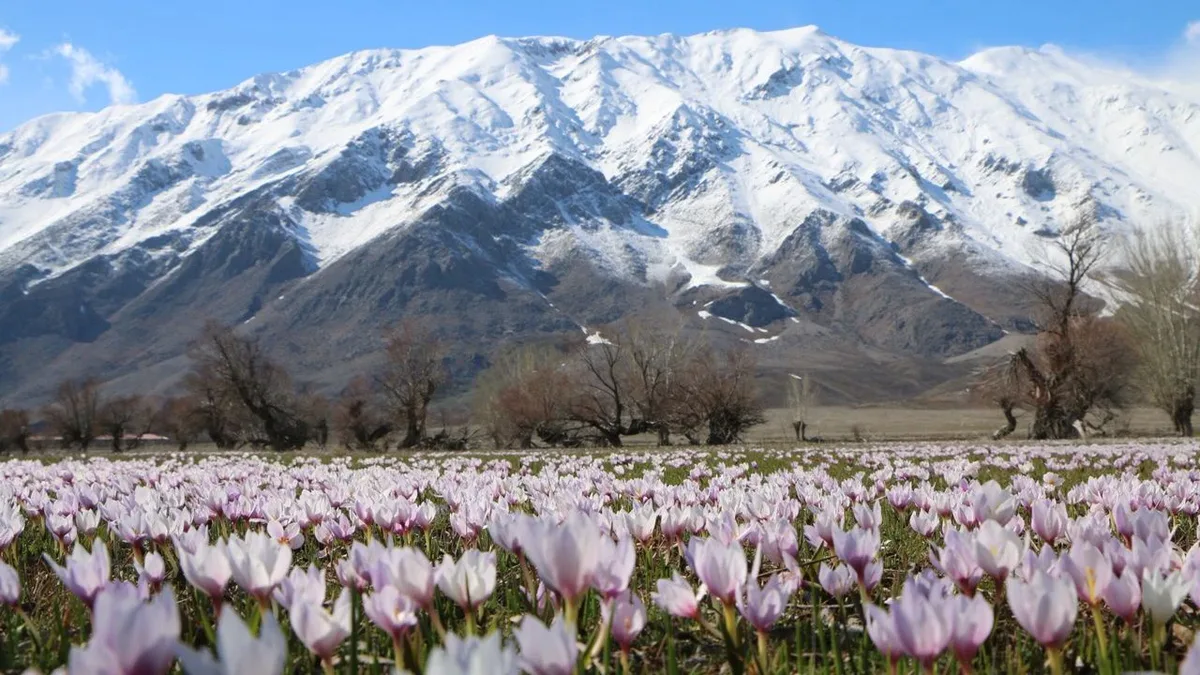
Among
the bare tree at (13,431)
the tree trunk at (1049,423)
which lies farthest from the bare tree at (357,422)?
the tree trunk at (1049,423)

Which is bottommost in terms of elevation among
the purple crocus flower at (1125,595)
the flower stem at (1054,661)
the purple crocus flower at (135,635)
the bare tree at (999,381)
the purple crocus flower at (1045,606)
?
the flower stem at (1054,661)

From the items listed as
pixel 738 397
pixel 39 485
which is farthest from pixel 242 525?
pixel 738 397

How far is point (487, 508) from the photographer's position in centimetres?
399

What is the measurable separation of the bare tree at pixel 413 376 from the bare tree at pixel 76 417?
3574 cm

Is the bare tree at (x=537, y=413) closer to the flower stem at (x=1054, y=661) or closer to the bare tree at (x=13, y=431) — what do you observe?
the bare tree at (x=13, y=431)

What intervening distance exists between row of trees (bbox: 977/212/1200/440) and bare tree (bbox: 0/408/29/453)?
2177 inches

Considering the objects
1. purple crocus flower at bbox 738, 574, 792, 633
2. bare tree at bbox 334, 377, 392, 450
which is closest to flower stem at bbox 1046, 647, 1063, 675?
purple crocus flower at bbox 738, 574, 792, 633

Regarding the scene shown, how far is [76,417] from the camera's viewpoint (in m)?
70.9

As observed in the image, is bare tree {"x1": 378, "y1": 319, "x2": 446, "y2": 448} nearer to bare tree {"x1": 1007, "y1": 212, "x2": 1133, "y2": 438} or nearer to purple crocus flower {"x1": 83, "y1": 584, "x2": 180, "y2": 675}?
bare tree {"x1": 1007, "y1": 212, "x2": 1133, "y2": 438}

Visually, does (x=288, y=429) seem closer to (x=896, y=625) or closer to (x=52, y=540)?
(x=52, y=540)

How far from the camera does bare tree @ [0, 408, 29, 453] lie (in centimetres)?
5300

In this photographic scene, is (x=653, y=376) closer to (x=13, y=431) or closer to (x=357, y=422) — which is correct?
(x=357, y=422)

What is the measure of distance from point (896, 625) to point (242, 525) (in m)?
4.34

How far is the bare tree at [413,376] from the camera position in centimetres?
4281
